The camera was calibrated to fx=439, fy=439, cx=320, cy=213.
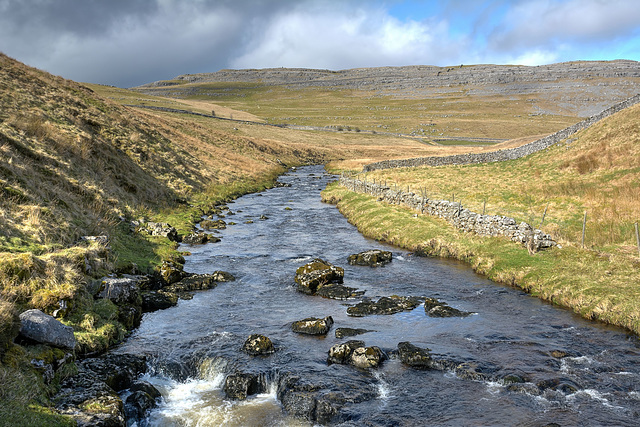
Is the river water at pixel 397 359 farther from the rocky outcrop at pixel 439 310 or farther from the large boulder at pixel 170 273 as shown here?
the large boulder at pixel 170 273

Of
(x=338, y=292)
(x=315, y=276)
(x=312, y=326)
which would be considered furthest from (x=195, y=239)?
(x=312, y=326)

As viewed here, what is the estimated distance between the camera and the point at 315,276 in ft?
84.6

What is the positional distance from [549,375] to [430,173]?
5275cm

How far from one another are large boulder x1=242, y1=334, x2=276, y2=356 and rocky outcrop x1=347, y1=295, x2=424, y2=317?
17.7 ft

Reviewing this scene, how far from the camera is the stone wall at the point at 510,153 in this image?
59.7m

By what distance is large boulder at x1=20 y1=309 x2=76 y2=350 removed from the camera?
14.0 metres

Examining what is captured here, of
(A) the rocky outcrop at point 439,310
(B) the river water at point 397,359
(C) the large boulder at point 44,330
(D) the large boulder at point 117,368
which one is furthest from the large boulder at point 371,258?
(C) the large boulder at point 44,330

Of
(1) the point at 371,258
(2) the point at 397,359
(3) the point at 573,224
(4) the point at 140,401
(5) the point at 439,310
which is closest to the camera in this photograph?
(4) the point at 140,401

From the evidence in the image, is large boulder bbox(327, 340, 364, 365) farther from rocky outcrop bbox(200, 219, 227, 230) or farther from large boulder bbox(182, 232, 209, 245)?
rocky outcrop bbox(200, 219, 227, 230)

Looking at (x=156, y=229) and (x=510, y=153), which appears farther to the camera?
(x=510, y=153)

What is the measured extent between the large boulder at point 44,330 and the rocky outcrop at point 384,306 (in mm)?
12285

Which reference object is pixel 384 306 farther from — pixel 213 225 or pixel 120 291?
pixel 213 225

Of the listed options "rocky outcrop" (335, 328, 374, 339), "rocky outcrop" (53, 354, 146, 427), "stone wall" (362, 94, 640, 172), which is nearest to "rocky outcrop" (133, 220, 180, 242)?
"rocky outcrop" (53, 354, 146, 427)

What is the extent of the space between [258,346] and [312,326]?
2932 millimetres
